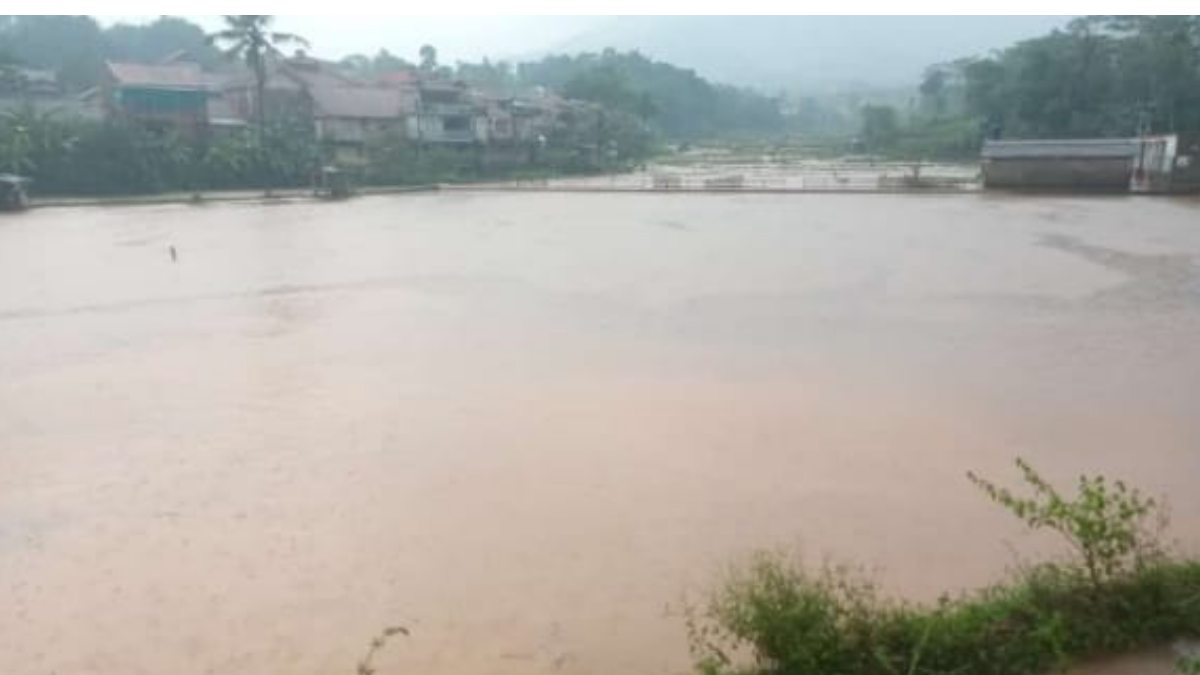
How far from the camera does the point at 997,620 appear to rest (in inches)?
161

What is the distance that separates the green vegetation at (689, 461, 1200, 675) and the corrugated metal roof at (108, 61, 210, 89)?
3508cm

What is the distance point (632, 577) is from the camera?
5.73 metres

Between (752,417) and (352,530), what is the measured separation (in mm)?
3704

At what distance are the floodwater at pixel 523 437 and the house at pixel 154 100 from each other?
17.6 meters

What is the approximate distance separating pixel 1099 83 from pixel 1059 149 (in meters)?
10.1

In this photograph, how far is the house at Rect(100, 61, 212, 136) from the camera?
33.6m

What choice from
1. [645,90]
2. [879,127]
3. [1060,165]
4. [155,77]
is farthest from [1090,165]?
[645,90]

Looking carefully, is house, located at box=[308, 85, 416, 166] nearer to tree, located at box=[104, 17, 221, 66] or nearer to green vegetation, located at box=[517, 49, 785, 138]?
green vegetation, located at box=[517, 49, 785, 138]

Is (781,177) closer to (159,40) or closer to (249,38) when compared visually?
(249,38)

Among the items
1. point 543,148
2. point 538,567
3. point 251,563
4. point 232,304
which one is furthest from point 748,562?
point 543,148

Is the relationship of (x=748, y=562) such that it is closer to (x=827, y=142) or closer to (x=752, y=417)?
(x=752, y=417)

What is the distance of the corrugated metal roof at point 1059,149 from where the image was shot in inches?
1162

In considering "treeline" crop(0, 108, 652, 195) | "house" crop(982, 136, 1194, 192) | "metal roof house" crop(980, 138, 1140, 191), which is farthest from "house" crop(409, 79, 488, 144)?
"house" crop(982, 136, 1194, 192)

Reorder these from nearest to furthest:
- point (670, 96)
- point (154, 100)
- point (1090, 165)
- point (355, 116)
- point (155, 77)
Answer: point (1090, 165), point (154, 100), point (155, 77), point (355, 116), point (670, 96)
